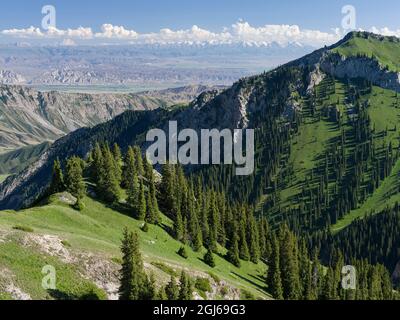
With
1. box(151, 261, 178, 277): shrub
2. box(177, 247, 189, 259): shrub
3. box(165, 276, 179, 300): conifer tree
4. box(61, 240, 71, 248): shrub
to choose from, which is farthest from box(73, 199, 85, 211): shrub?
box(165, 276, 179, 300): conifer tree

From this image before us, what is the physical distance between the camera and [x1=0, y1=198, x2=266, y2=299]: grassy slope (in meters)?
50.8

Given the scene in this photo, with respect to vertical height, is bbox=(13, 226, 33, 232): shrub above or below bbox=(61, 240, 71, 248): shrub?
above

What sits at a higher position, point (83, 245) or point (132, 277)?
point (83, 245)

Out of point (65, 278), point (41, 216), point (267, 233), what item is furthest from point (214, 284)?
point (267, 233)

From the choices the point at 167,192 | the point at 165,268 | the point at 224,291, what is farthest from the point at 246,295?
the point at 167,192

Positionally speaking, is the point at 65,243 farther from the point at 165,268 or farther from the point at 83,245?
the point at 165,268

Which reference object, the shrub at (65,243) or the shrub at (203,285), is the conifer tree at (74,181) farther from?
the shrub at (203,285)

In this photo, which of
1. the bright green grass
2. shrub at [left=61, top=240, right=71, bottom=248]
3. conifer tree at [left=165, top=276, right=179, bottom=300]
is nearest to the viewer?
the bright green grass

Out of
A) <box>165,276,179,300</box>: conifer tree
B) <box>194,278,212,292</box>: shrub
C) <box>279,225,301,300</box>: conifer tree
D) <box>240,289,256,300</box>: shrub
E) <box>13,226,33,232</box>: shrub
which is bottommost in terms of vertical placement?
<box>279,225,301,300</box>: conifer tree

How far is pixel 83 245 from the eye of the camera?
61.2 m

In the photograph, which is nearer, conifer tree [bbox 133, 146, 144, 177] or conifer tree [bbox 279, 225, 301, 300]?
conifer tree [bbox 279, 225, 301, 300]

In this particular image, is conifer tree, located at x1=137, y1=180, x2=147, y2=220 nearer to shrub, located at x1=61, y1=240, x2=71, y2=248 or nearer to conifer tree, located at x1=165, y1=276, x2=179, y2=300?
shrub, located at x1=61, y1=240, x2=71, y2=248
